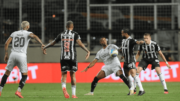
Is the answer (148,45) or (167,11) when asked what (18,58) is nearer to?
(148,45)

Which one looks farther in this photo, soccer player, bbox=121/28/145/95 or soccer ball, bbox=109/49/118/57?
soccer player, bbox=121/28/145/95

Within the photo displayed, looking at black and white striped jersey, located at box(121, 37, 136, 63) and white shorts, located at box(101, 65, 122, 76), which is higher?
black and white striped jersey, located at box(121, 37, 136, 63)

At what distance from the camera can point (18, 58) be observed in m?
8.39

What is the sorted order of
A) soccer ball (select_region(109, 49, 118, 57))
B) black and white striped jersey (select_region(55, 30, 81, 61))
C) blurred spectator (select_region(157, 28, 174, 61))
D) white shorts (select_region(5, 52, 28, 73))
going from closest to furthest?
black and white striped jersey (select_region(55, 30, 81, 61)) → white shorts (select_region(5, 52, 28, 73)) → soccer ball (select_region(109, 49, 118, 57)) → blurred spectator (select_region(157, 28, 174, 61))

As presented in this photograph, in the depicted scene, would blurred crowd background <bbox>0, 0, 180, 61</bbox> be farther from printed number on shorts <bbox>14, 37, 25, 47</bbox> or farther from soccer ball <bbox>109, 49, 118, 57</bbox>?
printed number on shorts <bbox>14, 37, 25, 47</bbox>

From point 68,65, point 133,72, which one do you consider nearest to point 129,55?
point 133,72

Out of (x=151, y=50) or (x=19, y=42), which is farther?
(x=151, y=50)

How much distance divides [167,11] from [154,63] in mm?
12840

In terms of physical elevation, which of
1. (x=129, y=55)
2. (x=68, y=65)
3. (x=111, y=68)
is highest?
(x=129, y=55)

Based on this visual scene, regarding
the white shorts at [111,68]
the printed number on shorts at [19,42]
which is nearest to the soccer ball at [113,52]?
the white shorts at [111,68]

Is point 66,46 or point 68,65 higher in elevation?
point 66,46

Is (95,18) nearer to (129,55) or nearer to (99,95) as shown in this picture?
(129,55)

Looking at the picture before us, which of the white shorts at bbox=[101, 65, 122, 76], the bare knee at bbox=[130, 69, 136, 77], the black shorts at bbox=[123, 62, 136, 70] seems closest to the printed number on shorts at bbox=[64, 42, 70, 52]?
the white shorts at bbox=[101, 65, 122, 76]

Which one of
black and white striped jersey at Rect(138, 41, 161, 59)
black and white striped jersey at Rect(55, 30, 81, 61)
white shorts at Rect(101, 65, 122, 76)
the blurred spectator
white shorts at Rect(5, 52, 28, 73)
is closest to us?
black and white striped jersey at Rect(55, 30, 81, 61)
